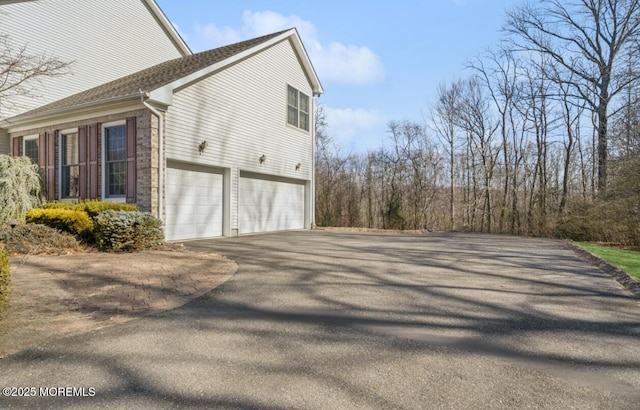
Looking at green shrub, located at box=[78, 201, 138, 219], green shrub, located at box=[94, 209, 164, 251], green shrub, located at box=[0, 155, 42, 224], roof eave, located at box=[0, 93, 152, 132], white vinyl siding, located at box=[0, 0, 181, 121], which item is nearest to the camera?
green shrub, located at box=[94, 209, 164, 251]

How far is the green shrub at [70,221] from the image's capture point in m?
8.01

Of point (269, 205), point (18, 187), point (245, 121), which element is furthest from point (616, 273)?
point (18, 187)

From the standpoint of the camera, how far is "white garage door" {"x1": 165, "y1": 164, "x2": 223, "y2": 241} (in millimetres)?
10133

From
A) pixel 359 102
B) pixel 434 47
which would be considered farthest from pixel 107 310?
pixel 359 102

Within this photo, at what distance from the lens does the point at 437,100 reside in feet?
80.8

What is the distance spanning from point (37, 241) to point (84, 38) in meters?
10.0

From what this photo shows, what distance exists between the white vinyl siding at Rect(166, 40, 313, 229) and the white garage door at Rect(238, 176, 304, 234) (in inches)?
16.3

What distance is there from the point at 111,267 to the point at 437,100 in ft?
76.0

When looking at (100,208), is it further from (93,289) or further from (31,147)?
(31,147)

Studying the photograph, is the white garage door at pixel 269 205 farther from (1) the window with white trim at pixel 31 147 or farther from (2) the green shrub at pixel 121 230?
(1) the window with white trim at pixel 31 147

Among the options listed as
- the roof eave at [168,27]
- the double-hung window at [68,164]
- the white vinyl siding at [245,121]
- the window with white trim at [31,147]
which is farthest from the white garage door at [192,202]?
the roof eave at [168,27]

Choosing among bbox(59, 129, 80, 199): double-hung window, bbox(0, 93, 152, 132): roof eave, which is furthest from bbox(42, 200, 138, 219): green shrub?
bbox(0, 93, 152, 132): roof eave

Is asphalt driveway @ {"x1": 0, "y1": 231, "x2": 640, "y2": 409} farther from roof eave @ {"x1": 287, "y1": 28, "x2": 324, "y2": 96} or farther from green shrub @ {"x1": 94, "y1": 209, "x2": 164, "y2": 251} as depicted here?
roof eave @ {"x1": 287, "y1": 28, "x2": 324, "y2": 96}

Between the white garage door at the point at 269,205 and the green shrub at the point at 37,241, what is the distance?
5456 millimetres
